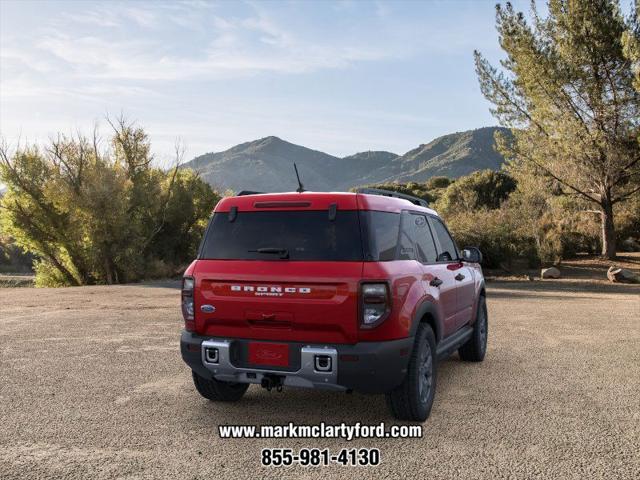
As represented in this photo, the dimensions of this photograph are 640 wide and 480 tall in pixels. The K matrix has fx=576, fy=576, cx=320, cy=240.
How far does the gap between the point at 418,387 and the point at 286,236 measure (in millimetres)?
1622

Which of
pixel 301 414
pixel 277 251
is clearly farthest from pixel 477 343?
pixel 277 251

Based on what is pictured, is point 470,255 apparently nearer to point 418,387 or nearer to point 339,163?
point 418,387

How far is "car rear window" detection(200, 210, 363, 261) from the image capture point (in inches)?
173

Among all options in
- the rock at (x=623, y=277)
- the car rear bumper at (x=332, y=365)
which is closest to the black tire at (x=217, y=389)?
the car rear bumper at (x=332, y=365)

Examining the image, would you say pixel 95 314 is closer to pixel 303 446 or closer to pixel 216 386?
pixel 216 386

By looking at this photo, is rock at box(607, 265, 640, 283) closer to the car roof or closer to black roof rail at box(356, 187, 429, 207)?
black roof rail at box(356, 187, 429, 207)

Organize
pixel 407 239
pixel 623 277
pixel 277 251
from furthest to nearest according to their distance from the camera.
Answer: pixel 623 277, pixel 407 239, pixel 277 251

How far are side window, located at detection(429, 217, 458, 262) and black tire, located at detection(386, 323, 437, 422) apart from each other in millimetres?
1135

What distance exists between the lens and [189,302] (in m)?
4.75

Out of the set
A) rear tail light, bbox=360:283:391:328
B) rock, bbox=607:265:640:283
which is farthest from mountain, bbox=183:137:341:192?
rear tail light, bbox=360:283:391:328

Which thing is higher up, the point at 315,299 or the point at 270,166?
the point at 270,166

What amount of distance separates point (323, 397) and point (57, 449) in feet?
7.87

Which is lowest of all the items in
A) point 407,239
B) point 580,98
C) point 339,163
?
point 407,239

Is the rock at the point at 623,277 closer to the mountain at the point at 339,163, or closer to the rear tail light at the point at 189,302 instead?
the rear tail light at the point at 189,302
